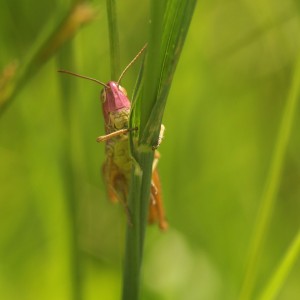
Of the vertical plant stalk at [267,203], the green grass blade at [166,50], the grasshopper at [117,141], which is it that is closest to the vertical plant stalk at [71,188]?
the grasshopper at [117,141]

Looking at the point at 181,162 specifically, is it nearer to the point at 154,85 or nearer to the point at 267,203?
the point at 267,203

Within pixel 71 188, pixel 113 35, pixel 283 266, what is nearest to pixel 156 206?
pixel 71 188

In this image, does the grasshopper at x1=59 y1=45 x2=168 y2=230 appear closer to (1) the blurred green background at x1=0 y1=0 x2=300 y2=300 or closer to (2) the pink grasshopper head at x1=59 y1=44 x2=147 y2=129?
(2) the pink grasshopper head at x1=59 y1=44 x2=147 y2=129

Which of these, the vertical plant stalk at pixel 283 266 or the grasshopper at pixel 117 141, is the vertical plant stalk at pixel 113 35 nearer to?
the grasshopper at pixel 117 141

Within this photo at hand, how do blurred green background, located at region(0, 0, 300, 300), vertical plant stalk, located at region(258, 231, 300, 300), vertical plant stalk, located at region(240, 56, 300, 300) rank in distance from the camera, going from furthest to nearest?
blurred green background, located at region(0, 0, 300, 300) < vertical plant stalk, located at region(240, 56, 300, 300) < vertical plant stalk, located at region(258, 231, 300, 300)

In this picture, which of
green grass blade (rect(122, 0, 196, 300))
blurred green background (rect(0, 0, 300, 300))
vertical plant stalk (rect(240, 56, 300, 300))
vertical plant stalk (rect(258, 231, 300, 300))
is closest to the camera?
green grass blade (rect(122, 0, 196, 300))

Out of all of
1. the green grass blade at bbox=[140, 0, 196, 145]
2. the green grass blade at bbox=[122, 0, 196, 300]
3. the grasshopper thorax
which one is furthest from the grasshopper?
the green grass blade at bbox=[140, 0, 196, 145]
